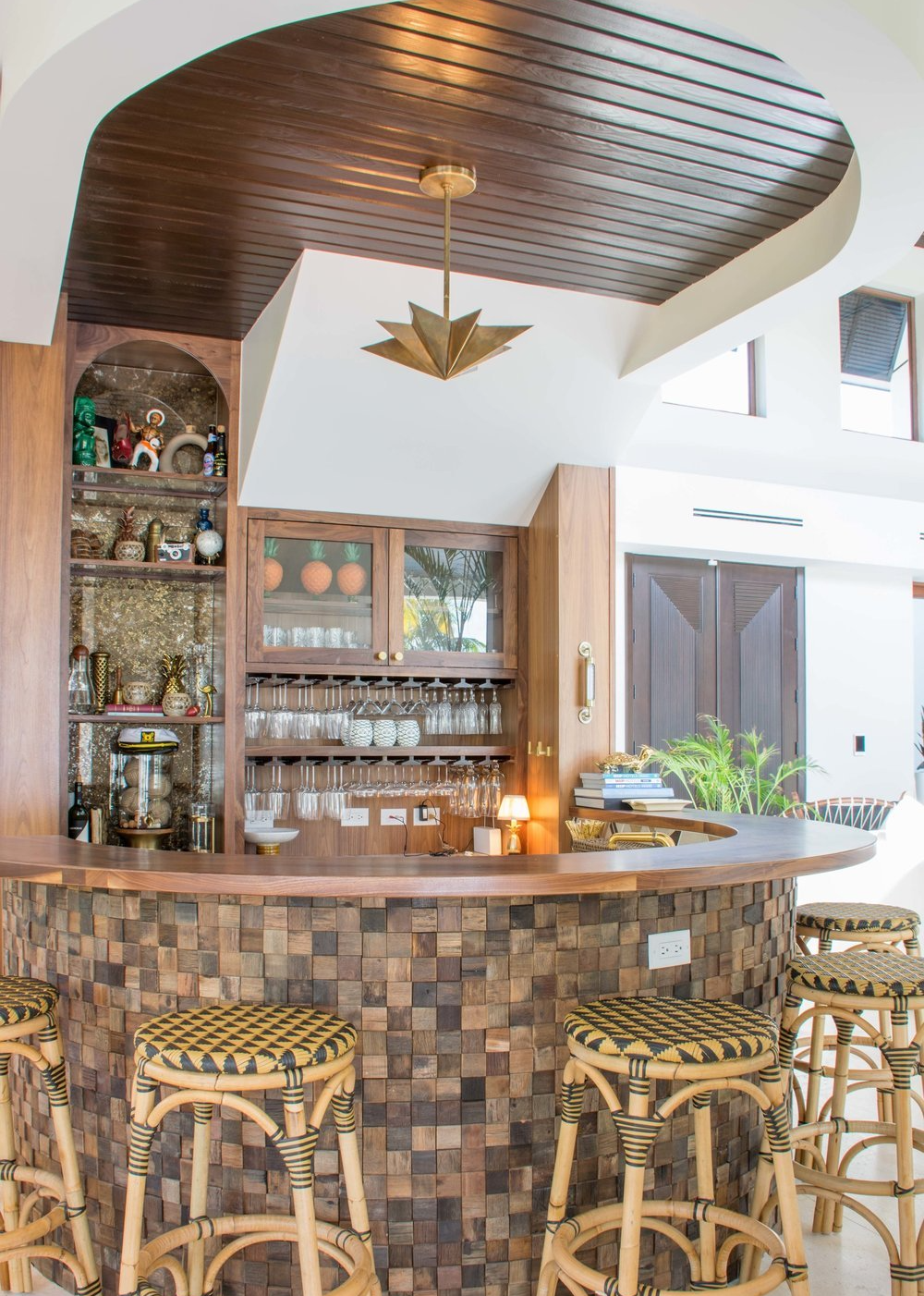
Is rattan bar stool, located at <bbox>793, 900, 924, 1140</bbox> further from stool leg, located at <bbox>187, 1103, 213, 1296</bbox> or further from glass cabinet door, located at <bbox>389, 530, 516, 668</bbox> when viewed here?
glass cabinet door, located at <bbox>389, 530, 516, 668</bbox>

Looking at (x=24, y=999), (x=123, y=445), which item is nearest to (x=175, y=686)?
(x=123, y=445)

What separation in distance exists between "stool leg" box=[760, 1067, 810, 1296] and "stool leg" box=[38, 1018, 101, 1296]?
151 cm

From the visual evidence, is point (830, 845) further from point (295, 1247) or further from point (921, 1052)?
point (295, 1247)

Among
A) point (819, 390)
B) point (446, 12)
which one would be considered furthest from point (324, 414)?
point (819, 390)

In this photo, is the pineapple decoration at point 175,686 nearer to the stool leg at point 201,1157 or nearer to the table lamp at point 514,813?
the table lamp at point 514,813

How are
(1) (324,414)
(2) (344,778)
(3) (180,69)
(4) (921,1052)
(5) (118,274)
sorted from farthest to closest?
(2) (344,778) < (1) (324,414) < (5) (118,274) < (4) (921,1052) < (3) (180,69)

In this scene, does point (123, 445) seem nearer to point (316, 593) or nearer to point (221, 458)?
point (221, 458)

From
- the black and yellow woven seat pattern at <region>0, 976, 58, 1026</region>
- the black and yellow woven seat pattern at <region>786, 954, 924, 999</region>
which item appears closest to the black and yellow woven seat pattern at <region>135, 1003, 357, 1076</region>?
the black and yellow woven seat pattern at <region>0, 976, 58, 1026</region>

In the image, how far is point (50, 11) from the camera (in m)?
2.22

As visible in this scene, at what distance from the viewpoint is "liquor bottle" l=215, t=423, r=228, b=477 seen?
4820 millimetres

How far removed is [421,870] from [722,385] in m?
4.69

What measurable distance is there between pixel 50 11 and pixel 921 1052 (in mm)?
3282

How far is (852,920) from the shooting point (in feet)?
10.5

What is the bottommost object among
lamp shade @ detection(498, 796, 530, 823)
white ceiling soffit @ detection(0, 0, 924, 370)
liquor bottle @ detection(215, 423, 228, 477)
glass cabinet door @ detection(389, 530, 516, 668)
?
lamp shade @ detection(498, 796, 530, 823)
